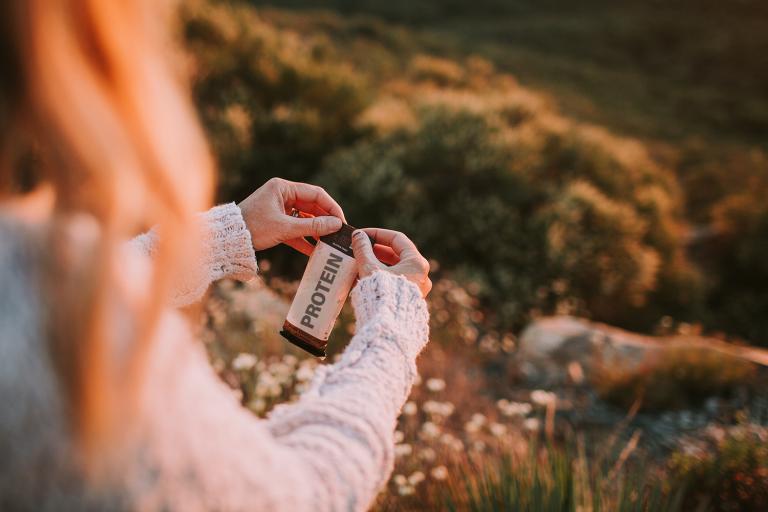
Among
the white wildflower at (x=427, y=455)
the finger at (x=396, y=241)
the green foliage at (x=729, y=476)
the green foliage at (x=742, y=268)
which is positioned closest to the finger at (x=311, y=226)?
the finger at (x=396, y=241)

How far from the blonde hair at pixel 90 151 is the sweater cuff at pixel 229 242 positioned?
962 millimetres

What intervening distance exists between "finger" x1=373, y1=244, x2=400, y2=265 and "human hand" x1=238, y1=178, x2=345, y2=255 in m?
0.16

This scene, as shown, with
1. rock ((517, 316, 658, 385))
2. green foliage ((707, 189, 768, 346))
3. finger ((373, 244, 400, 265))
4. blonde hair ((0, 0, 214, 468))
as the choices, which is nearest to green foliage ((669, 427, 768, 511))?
rock ((517, 316, 658, 385))

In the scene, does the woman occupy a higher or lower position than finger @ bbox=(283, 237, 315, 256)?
higher

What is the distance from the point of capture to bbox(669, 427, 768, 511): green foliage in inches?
107

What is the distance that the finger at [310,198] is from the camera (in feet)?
5.70

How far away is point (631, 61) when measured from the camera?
116 ft

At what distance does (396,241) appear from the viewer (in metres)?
1.54

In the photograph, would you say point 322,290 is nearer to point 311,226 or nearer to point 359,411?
point 311,226

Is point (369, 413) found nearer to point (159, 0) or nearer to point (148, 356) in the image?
point (148, 356)

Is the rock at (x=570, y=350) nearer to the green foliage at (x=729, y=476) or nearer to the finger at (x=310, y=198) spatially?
the green foliage at (x=729, y=476)

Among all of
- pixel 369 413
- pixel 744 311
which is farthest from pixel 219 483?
pixel 744 311

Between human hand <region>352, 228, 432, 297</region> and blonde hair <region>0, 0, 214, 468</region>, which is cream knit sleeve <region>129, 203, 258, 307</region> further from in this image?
blonde hair <region>0, 0, 214, 468</region>

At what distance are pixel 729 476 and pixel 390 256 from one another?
237cm
